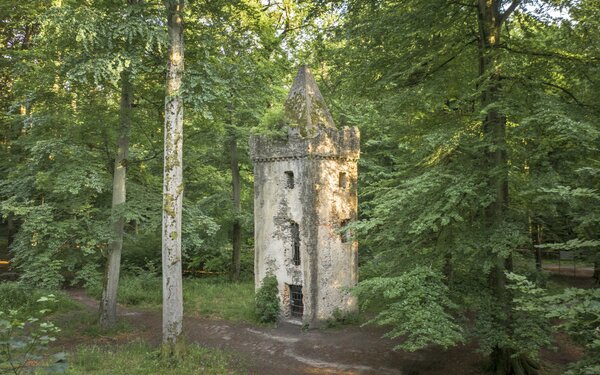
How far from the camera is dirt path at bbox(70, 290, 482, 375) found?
43.1ft

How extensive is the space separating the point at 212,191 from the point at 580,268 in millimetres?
24930

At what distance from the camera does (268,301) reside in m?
18.2

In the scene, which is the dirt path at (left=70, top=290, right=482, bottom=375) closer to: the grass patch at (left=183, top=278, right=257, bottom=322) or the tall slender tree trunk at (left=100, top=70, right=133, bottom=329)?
the grass patch at (left=183, top=278, right=257, bottom=322)

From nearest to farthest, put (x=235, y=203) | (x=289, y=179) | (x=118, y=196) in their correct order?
(x=118, y=196)
(x=289, y=179)
(x=235, y=203)

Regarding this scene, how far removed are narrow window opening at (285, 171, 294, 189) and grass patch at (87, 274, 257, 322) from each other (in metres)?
5.70

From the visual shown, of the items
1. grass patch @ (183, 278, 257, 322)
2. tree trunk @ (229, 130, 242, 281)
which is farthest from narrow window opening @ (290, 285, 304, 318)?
tree trunk @ (229, 130, 242, 281)

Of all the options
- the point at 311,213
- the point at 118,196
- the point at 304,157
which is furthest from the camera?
the point at 304,157

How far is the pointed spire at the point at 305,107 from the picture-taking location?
18266 mm

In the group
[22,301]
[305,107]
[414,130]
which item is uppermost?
[305,107]

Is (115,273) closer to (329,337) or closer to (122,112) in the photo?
(122,112)

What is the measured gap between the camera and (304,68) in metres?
19.5

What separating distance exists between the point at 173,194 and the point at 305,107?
8166 millimetres

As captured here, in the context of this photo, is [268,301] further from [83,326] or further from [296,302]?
[83,326]

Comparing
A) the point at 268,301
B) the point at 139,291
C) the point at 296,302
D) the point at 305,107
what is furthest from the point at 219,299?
the point at 305,107
